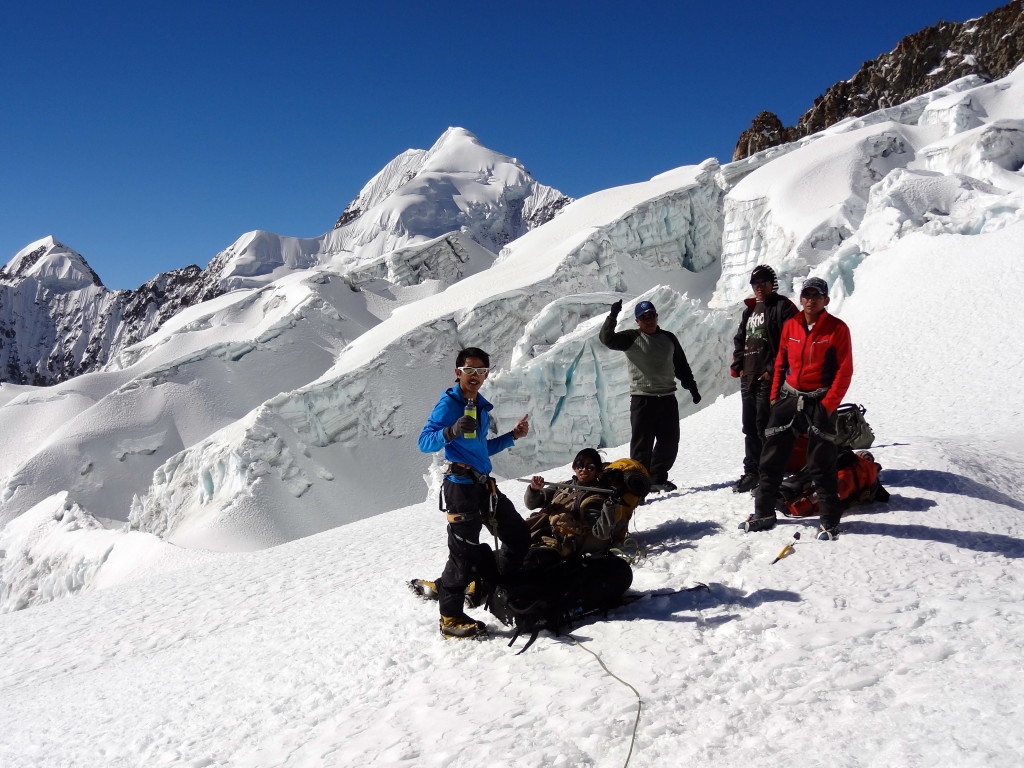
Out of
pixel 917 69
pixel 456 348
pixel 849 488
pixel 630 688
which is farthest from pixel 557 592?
pixel 917 69

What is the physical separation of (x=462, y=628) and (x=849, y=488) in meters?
2.34

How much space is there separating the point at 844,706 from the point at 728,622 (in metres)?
0.74

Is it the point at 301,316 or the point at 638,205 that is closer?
the point at 638,205

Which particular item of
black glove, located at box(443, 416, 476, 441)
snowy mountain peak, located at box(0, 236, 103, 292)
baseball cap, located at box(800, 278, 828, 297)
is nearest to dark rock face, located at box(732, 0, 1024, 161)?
baseball cap, located at box(800, 278, 828, 297)

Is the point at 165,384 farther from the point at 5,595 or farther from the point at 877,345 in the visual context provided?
the point at 877,345

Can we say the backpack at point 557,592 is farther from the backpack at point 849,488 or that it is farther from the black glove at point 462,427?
the backpack at point 849,488

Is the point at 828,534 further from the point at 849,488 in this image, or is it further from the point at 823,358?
the point at 823,358

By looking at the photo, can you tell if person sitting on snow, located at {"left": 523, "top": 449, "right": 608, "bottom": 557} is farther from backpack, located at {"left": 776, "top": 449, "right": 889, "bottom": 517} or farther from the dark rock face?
the dark rock face

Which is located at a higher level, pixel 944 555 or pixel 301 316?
pixel 301 316

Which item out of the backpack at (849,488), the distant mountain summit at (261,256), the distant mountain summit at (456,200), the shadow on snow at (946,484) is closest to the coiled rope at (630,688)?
the backpack at (849,488)

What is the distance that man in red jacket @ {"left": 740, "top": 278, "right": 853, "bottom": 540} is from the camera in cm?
361

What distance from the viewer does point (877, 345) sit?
9820mm

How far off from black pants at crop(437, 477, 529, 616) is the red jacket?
5.79 feet

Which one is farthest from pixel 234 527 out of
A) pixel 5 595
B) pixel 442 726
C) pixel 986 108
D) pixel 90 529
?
pixel 986 108
